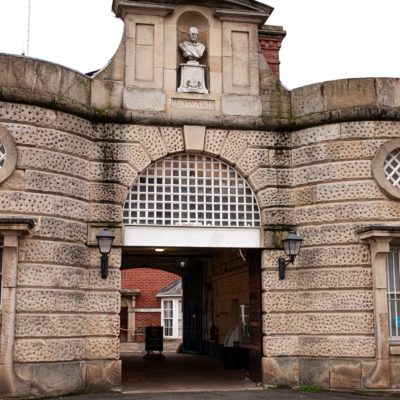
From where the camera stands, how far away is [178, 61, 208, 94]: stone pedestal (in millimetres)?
14859

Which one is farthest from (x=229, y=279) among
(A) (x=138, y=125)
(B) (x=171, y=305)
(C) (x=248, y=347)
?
(B) (x=171, y=305)

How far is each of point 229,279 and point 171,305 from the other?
18.1 m

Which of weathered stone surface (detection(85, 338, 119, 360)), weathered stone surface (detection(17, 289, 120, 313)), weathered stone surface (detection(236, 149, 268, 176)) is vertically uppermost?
weathered stone surface (detection(236, 149, 268, 176))

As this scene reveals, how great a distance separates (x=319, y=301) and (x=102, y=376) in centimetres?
463

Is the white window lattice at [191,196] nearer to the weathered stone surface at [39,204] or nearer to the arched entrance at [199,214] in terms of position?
the arched entrance at [199,214]

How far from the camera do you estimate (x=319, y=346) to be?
45.8ft

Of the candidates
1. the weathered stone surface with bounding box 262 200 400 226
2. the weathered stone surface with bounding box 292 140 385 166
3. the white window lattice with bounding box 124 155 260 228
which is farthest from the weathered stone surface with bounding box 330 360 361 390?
the weathered stone surface with bounding box 292 140 385 166

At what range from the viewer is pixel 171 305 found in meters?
37.4

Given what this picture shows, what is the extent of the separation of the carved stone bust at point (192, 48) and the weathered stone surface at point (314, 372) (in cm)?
691

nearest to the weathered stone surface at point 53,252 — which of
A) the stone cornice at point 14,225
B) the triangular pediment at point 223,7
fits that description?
the stone cornice at point 14,225

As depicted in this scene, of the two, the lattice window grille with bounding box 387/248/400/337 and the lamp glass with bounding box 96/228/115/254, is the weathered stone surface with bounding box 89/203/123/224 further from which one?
the lattice window grille with bounding box 387/248/400/337

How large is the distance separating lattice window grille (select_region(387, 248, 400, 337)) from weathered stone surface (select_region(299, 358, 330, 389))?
1.52 meters

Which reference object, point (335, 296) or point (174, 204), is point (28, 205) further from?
point (335, 296)

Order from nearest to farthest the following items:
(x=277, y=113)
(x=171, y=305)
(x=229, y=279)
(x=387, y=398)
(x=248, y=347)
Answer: (x=387, y=398) → (x=277, y=113) → (x=248, y=347) → (x=229, y=279) → (x=171, y=305)
